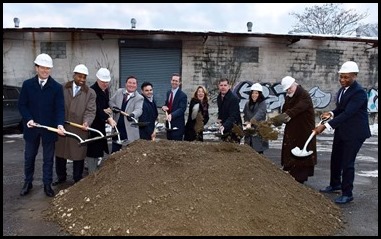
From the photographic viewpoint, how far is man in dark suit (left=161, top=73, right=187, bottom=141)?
6.52m

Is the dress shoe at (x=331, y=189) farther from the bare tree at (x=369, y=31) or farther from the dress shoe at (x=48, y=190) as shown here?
the bare tree at (x=369, y=31)

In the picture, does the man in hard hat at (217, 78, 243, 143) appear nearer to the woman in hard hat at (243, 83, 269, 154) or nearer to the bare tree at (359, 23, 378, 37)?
the woman in hard hat at (243, 83, 269, 154)

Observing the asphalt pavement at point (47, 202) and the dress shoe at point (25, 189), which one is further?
the dress shoe at point (25, 189)

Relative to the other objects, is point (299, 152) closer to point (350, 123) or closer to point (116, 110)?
point (350, 123)

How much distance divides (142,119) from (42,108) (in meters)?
1.55

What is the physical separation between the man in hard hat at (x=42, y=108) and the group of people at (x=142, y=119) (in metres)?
0.01

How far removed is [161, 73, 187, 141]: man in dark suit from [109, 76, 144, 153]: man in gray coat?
0.73 m

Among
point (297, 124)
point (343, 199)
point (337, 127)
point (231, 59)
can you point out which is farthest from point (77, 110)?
point (231, 59)

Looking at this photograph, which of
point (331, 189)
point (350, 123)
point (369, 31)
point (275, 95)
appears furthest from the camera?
point (369, 31)

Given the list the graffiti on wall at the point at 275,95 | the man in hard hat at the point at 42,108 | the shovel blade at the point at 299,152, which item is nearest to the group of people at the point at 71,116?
the man in hard hat at the point at 42,108

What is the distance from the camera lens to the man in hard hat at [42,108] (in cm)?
512

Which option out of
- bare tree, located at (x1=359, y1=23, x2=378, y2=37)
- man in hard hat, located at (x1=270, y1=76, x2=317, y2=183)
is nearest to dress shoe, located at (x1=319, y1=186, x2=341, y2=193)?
man in hard hat, located at (x1=270, y1=76, x2=317, y2=183)

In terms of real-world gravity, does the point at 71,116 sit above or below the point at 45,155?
above

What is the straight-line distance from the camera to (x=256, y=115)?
256 inches
